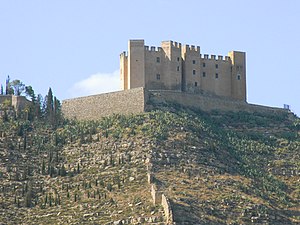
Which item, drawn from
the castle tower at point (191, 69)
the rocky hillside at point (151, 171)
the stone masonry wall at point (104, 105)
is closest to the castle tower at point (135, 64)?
the stone masonry wall at point (104, 105)

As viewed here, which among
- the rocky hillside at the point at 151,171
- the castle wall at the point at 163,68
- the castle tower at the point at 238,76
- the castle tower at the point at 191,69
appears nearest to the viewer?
the rocky hillside at the point at 151,171

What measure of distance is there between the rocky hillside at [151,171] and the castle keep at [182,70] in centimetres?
344

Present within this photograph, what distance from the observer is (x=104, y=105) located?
390 feet

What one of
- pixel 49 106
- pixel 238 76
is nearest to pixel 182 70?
pixel 238 76

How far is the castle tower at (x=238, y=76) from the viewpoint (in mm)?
126312

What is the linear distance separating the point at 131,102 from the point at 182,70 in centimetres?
765

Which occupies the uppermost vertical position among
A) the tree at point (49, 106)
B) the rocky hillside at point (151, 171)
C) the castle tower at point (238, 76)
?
the castle tower at point (238, 76)

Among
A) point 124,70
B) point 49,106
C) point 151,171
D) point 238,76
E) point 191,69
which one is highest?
point 191,69

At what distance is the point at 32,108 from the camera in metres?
121

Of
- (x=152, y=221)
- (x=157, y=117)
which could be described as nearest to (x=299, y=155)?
(x=157, y=117)

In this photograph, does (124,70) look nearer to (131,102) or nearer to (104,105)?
(104,105)

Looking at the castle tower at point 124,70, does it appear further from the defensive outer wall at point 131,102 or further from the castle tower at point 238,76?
the castle tower at point 238,76

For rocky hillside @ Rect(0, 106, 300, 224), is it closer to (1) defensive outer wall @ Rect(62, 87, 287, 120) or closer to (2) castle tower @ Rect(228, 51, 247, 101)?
(1) defensive outer wall @ Rect(62, 87, 287, 120)

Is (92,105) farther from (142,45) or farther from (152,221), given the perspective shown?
(152,221)
